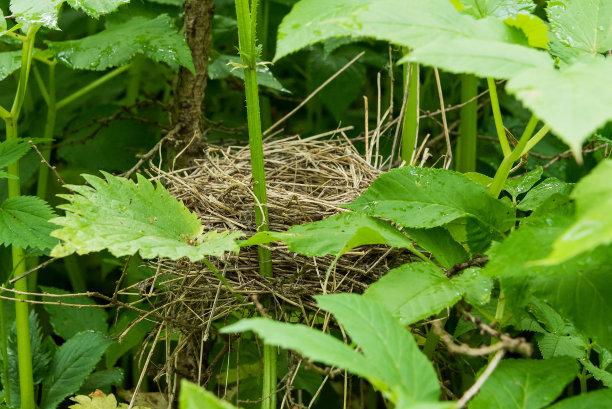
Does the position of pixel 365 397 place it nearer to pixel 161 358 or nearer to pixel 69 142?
pixel 161 358

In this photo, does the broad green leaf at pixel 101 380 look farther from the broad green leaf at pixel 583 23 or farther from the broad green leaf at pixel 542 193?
the broad green leaf at pixel 583 23

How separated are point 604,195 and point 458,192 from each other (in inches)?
10.8

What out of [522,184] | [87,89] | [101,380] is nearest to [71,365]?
[101,380]

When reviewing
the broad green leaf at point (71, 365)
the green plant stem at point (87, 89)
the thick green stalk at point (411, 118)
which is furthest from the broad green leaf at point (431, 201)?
the green plant stem at point (87, 89)

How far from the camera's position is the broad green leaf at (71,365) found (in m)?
0.95

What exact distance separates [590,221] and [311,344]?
211 millimetres

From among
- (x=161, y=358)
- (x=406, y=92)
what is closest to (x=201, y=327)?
(x=161, y=358)

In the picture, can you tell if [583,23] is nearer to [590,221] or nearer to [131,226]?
[590,221]

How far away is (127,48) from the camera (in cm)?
96

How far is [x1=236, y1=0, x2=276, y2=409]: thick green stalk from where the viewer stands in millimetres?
722

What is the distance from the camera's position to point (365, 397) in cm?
130

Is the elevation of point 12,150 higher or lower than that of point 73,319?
higher

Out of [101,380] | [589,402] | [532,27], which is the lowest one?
[101,380]

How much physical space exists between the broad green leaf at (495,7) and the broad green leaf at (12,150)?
630 millimetres
